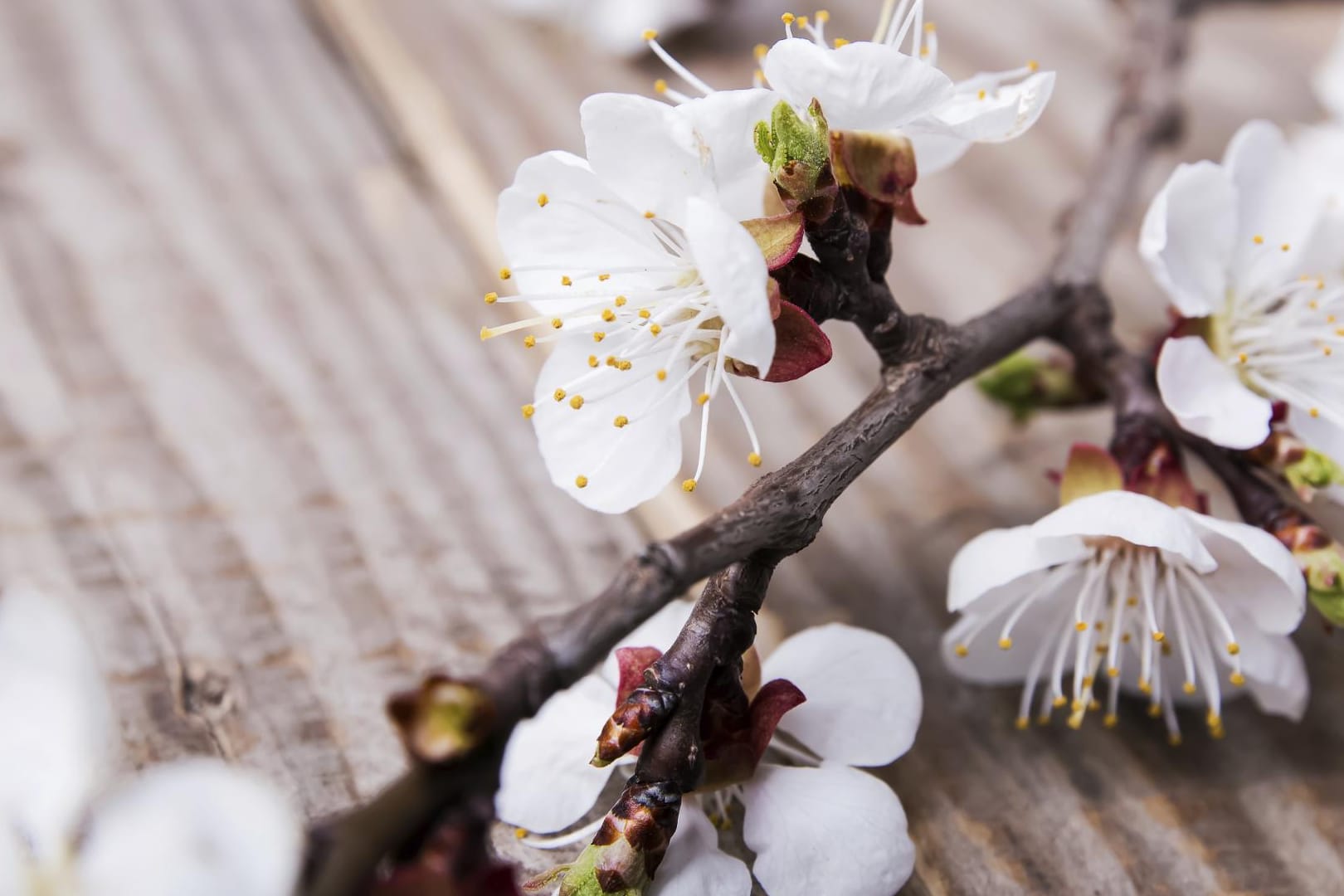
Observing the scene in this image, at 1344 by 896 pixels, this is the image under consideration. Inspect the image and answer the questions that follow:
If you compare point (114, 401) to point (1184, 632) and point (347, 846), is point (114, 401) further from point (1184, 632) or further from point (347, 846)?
point (1184, 632)

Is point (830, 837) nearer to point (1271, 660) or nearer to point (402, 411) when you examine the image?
point (1271, 660)

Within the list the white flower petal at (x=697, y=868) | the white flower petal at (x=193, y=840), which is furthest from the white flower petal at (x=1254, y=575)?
the white flower petal at (x=193, y=840)

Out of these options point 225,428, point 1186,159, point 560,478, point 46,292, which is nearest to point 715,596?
point 560,478

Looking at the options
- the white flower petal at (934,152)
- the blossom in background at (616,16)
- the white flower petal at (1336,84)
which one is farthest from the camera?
the blossom in background at (616,16)

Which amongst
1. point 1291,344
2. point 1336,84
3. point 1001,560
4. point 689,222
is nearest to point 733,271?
point 689,222

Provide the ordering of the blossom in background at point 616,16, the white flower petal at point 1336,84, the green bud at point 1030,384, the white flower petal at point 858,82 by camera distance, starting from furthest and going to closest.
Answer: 1. the blossom in background at point 616,16
2. the white flower petal at point 1336,84
3. the green bud at point 1030,384
4. the white flower petal at point 858,82

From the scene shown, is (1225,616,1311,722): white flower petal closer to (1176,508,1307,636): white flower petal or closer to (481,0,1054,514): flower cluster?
(1176,508,1307,636): white flower petal

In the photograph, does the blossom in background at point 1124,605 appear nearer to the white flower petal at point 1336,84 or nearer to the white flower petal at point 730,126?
the white flower petal at point 730,126
